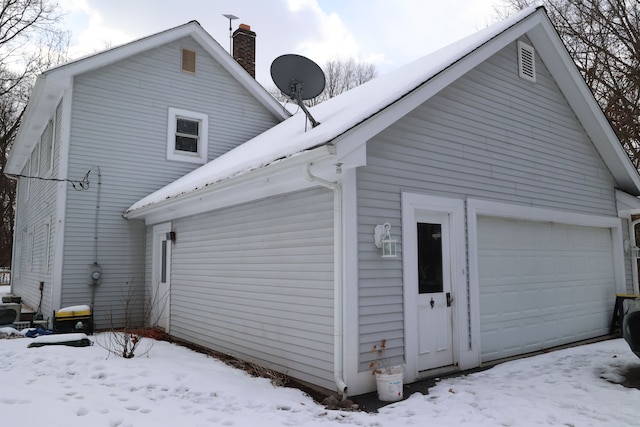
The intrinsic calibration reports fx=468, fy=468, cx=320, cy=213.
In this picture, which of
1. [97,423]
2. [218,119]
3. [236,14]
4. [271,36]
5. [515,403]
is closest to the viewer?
[97,423]

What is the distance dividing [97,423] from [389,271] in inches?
130

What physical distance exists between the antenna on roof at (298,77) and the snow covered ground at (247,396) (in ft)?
11.9

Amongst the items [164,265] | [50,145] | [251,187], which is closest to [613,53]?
[251,187]

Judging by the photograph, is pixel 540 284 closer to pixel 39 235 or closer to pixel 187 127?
pixel 187 127

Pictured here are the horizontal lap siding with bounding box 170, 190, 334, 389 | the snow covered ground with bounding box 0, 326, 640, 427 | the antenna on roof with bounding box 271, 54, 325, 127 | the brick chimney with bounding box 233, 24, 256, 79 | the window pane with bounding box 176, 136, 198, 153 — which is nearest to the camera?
the snow covered ground with bounding box 0, 326, 640, 427

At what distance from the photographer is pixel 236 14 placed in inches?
605

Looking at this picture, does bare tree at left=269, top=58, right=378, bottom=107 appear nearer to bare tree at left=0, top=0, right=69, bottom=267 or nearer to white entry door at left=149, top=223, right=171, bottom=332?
bare tree at left=0, top=0, right=69, bottom=267

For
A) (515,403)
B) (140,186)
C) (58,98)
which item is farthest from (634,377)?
(58,98)

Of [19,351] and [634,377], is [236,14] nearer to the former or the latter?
[19,351]

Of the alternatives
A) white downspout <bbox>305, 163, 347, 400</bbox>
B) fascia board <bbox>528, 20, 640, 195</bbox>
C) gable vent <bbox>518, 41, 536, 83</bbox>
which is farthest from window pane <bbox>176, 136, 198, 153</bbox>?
fascia board <bbox>528, 20, 640, 195</bbox>

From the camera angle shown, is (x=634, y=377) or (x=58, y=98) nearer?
(x=634, y=377)

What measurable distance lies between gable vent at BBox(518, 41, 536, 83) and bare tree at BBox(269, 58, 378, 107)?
2252 cm

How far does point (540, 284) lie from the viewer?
770 cm

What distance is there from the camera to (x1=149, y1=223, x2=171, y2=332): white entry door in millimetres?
9353
